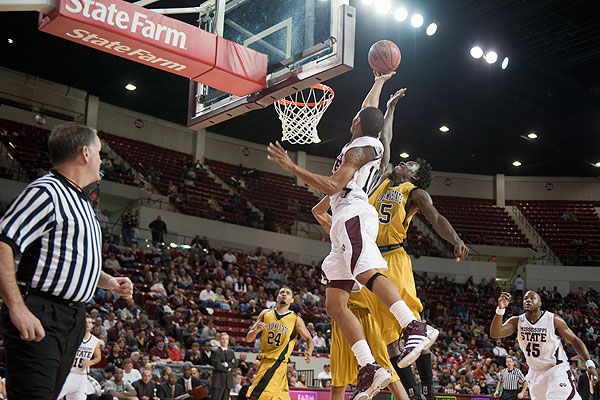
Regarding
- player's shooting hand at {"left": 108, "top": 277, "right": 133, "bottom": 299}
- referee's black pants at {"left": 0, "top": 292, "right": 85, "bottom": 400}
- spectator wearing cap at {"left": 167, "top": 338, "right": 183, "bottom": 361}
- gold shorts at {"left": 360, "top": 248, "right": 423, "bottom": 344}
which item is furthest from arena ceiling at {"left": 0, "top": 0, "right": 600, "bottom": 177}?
referee's black pants at {"left": 0, "top": 292, "right": 85, "bottom": 400}

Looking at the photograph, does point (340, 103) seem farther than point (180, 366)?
Yes

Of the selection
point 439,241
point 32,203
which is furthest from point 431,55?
point 32,203

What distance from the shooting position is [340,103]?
22562 mm

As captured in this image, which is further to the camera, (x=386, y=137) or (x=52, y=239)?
(x=386, y=137)

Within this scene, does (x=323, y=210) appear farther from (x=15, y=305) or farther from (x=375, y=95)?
(x=15, y=305)

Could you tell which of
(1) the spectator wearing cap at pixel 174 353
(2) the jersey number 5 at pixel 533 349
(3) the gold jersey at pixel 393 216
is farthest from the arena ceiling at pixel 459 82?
(3) the gold jersey at pixel 393 216

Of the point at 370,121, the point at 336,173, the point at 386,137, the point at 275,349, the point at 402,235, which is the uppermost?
the point at 386,137

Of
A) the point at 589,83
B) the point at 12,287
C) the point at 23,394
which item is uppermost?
the point at 589,83

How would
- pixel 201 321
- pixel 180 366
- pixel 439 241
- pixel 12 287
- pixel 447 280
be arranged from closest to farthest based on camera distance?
1. pixel 12 287
2. pixel 180 366
3. pixel 201 321
4. pixel 447 280
5. pixel 439 241

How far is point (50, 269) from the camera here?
3.24m

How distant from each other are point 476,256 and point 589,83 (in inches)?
461

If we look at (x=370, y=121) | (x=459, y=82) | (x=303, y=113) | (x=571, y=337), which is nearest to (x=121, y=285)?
(x=370, y=121)

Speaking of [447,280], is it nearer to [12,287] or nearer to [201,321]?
[201,321]

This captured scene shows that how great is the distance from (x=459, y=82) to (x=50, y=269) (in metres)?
18.2
